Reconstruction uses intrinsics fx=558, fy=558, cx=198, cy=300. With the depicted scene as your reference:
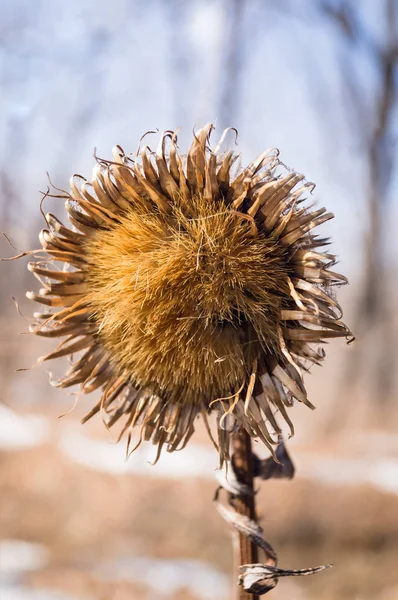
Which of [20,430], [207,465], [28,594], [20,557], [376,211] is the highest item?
[376,211]

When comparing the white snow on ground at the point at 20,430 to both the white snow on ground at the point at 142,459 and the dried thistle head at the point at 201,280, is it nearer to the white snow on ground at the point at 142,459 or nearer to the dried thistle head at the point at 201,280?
the white snow on ground at the point at 142,459

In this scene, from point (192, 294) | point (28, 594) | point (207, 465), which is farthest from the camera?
point (207, 465)

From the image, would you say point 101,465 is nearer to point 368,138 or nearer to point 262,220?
Result: point 262,220

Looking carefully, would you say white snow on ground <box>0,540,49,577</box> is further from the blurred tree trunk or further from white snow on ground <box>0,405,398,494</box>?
the blurred tree trunk

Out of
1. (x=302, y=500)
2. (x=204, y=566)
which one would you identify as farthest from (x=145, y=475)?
(x=302, y=500)

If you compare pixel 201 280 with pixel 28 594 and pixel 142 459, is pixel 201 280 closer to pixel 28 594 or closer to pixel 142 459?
pixel 28 594

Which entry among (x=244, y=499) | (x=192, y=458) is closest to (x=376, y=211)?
(x=192, y=458)

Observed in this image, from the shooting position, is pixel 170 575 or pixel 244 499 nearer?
pixel 244 499

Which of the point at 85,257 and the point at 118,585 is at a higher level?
the point at 85,257
